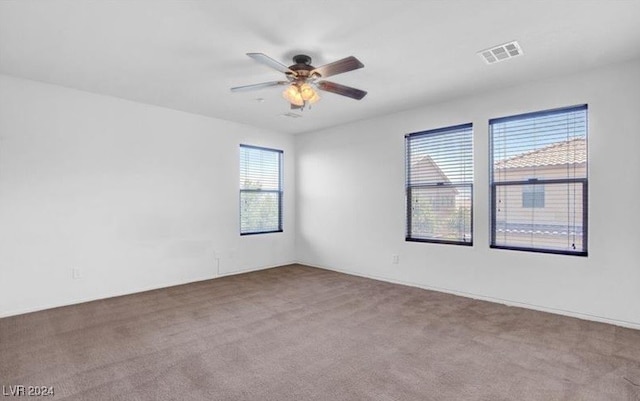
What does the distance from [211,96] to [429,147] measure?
123 inches

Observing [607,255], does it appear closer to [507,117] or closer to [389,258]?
[507,117]

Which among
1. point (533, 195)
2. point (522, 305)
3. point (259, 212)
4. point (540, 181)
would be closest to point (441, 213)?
point (533, 195)

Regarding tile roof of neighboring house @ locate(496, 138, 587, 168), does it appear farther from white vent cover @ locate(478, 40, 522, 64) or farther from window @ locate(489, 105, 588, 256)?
white vent cover @ locate(478, 40, 522, 64)

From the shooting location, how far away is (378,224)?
5.39 metres

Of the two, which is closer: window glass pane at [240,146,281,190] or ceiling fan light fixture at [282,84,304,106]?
ceiling fan light fixture at [282,84,304,106]

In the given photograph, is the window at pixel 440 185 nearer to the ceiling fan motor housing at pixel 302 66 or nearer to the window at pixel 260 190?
the ceiling fan motor housing at pixel 302 66

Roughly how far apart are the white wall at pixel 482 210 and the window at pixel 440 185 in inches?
4.8

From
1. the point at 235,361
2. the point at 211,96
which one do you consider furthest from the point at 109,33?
the point at 235,361

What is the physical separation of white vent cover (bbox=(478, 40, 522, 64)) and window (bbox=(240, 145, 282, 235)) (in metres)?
4.05

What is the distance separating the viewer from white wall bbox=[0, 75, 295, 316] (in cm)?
376

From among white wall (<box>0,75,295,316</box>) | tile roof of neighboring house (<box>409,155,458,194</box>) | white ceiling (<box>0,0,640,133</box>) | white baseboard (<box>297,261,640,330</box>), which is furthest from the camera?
tile roof of neighboring house (<box>409,155,458,194</box>)

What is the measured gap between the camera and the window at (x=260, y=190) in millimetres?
5969

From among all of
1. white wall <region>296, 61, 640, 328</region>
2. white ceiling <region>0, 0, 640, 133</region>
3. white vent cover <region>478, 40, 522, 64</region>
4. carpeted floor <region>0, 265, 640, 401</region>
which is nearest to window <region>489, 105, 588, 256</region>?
white wall <region>296, 61, 640, 328</region>

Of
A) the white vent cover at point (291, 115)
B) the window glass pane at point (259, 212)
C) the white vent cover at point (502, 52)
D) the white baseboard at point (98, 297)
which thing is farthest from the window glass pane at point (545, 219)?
the white baseboard at point (98, 297)
